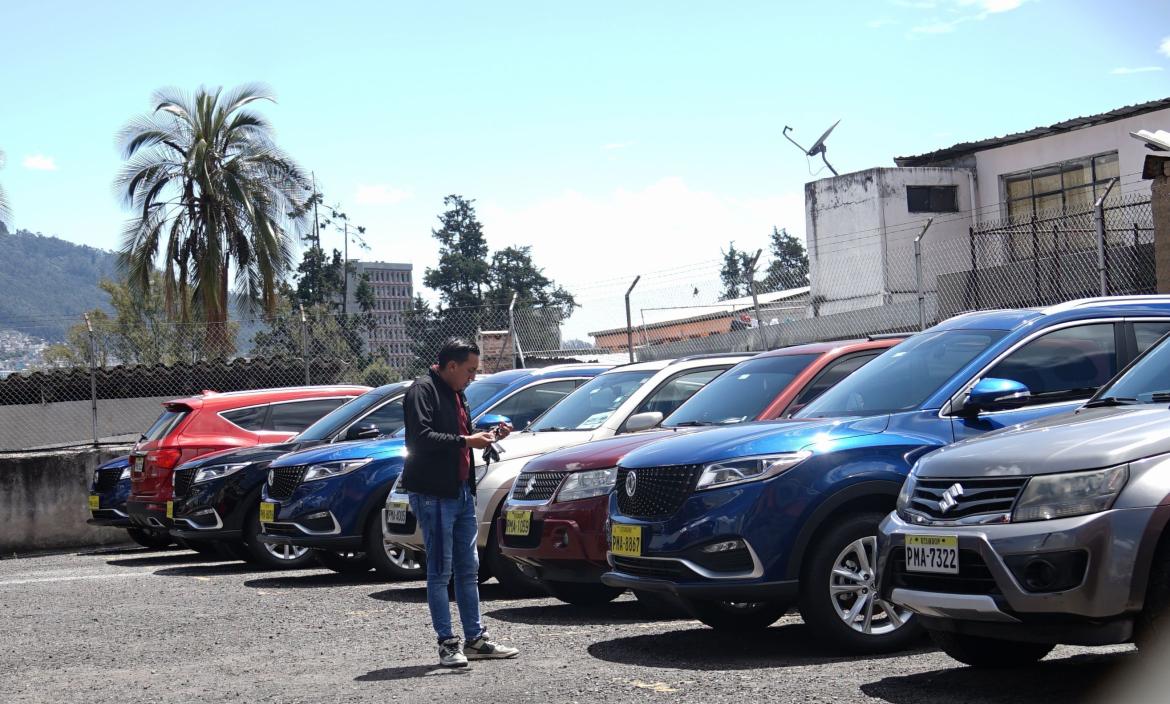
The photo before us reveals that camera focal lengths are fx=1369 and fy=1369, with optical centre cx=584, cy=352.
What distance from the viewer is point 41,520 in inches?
724

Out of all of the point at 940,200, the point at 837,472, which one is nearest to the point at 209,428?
the point at 837,472

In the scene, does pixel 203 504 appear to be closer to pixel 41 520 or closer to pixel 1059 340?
pixel 41 520

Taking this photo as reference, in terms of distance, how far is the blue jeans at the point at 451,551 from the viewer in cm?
760

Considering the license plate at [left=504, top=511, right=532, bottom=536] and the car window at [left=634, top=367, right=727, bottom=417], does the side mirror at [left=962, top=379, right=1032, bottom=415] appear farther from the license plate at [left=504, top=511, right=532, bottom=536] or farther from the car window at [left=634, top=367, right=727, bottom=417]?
the car window at [left=634, top=367, right=727, bottom=417]

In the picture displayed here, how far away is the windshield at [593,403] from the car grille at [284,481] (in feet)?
7.79

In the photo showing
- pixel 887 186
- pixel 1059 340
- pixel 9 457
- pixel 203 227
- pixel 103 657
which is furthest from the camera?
pixel 203 227

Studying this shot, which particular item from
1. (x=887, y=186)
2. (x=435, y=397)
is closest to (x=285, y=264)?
(x=887, y=186)

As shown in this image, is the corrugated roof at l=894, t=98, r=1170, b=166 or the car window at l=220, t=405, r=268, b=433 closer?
the car window at l=220, t=405, r=268, b=433

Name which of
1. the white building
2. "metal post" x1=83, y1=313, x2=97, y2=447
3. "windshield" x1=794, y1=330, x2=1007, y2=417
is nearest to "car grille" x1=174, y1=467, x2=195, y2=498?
"metal post" x1=83, y1=313, x2=97, y2=447

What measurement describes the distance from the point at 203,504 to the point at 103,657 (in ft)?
18.2

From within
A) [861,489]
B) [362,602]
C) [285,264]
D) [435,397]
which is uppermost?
[285,264]

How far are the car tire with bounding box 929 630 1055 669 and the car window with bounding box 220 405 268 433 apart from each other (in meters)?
11.0

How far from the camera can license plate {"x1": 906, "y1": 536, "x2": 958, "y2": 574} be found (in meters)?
5.66

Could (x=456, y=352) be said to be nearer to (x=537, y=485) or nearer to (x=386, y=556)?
(x=537, y=485)
